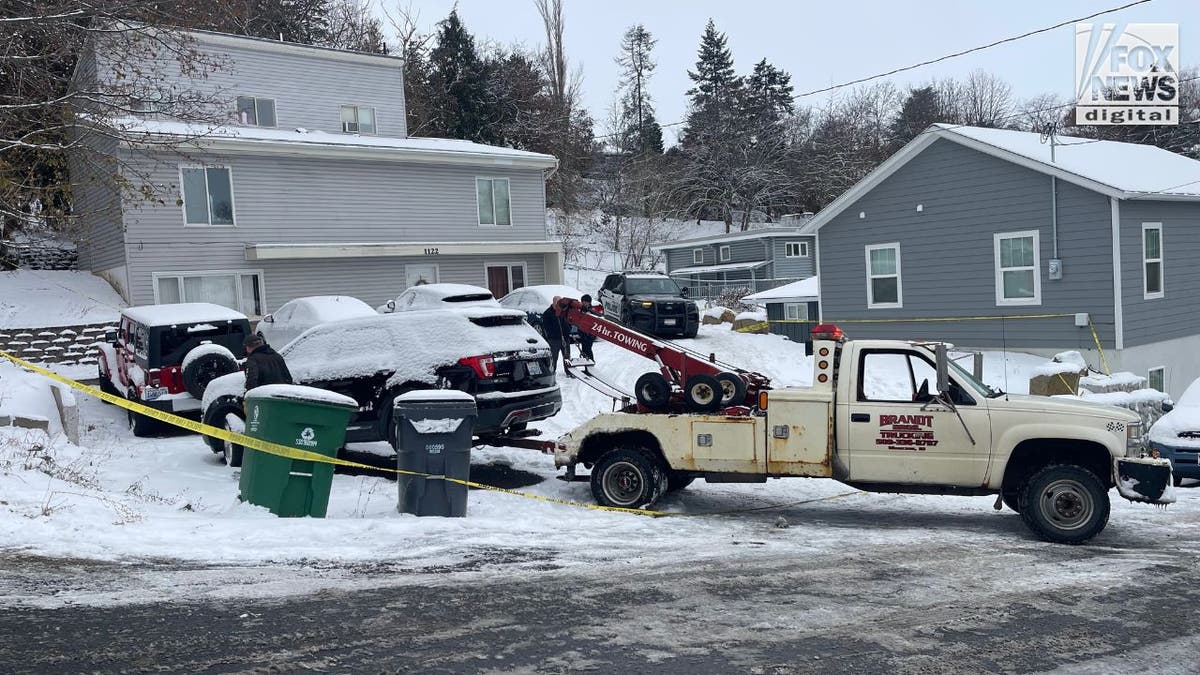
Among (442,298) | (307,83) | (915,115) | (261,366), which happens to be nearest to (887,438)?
(261,366)

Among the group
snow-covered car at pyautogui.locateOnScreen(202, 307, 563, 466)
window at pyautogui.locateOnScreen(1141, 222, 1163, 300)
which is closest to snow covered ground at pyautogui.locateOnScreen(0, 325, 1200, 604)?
snow-covered car at pyautogui.locateOnScreen(202, 307, 563, 466)

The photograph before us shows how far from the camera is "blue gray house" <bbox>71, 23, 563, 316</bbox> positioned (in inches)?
895

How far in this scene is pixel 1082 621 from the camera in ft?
18.6

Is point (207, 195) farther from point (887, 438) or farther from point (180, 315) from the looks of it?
point (887, 438)

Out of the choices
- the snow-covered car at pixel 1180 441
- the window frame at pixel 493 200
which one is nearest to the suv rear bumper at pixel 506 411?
the snow-covered car at pixel 1180 441

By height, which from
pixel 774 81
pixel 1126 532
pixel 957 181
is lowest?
pixel 1126 532

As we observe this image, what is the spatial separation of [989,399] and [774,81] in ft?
207

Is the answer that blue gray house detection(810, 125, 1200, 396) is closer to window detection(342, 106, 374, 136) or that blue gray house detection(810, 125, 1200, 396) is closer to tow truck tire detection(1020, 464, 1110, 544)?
tow truck tire detection(1020, 464, 1110, 544)

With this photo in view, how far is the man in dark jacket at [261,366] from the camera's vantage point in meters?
9.93

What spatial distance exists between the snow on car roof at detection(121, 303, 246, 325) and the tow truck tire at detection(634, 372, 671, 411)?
740cm

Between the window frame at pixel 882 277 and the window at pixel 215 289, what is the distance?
1554 cm

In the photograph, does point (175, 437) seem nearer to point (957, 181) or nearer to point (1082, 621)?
point (1082, 621)

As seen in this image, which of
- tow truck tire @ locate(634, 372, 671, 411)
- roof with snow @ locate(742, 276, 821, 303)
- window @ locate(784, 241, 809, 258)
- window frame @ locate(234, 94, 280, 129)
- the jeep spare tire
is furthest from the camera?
window @ locate(784, 241, 809, 258)

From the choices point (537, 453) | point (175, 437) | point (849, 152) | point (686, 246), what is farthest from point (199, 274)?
point (849, 152)
